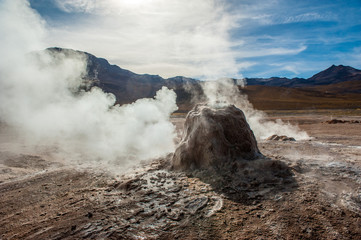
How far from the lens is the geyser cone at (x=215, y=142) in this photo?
7.09m

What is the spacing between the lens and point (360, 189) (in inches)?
209

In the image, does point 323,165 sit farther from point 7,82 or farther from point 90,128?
point 7,82

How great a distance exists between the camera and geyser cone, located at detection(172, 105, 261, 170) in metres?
7.09

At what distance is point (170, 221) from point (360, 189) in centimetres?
480

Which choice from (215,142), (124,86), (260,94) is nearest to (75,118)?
(215,142)

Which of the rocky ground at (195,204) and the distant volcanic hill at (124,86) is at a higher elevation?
the distant volcanic hill at (124,86)

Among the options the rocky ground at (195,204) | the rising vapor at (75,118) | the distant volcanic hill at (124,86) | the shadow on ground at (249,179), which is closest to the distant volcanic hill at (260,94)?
the distant volcanic hill at (124,86)

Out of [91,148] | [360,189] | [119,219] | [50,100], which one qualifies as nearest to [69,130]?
[50,100]

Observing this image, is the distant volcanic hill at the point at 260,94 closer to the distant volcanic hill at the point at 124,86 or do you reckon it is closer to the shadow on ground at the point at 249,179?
the distant volcanic hill at the point at 124,86

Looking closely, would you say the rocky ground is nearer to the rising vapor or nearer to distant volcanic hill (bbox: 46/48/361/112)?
the rising vapor

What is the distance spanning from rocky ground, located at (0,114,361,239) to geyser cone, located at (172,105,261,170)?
1.68 feet

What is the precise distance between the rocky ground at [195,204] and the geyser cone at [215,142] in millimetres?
513

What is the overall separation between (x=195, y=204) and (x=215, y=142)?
2.52 metres

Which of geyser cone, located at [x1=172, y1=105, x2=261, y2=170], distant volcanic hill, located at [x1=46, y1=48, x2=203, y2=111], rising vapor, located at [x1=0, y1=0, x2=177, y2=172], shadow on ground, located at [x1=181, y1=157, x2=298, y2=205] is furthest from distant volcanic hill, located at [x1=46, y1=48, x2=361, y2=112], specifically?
shadow on ground, located at [x1=181, y1=157, x2=298, y2=205]
